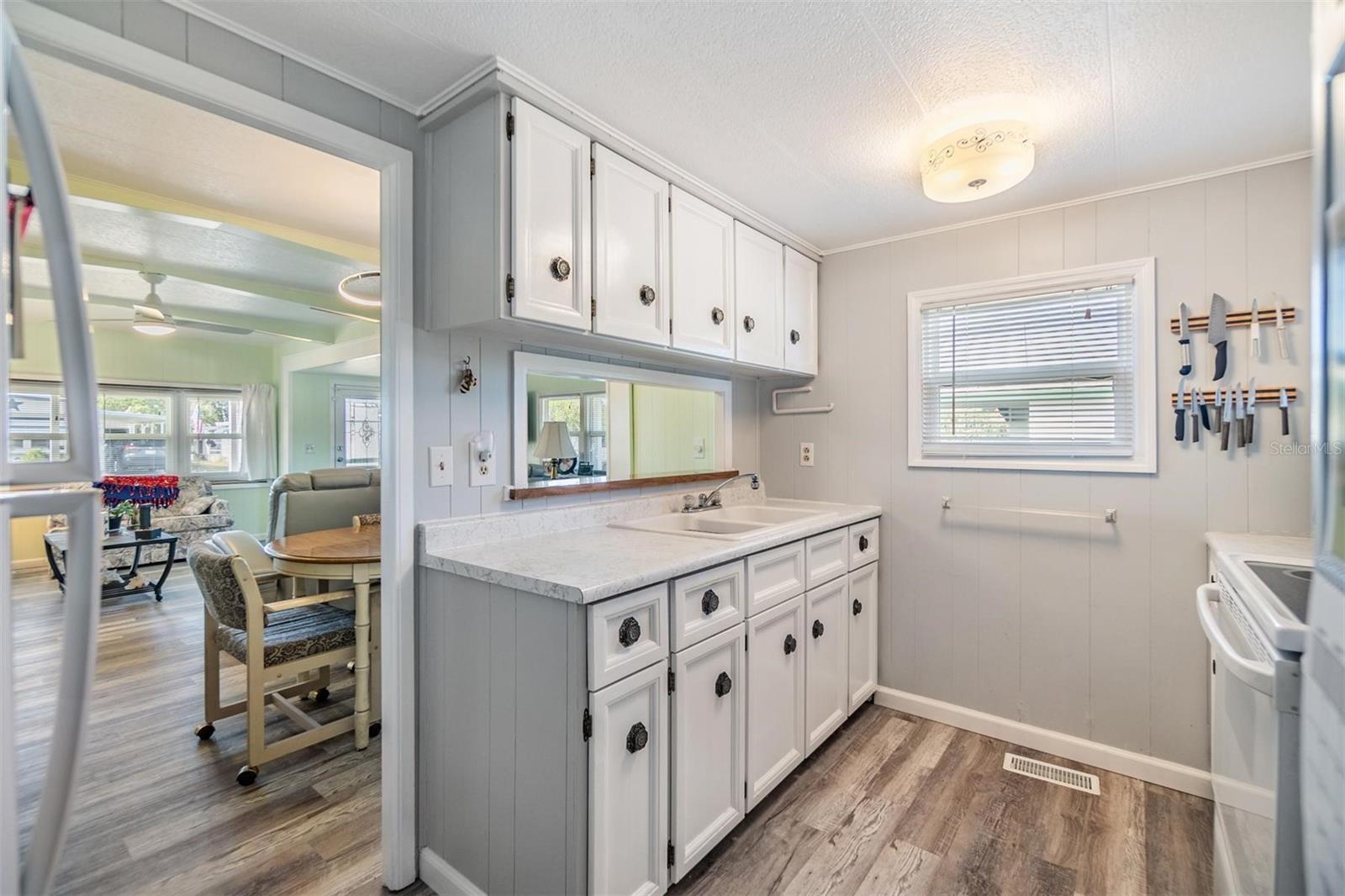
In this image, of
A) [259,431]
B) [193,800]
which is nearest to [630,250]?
[193,800]

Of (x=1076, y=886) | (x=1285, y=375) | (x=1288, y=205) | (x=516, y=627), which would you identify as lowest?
(x=1076, y=886)

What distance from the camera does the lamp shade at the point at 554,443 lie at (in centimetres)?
207

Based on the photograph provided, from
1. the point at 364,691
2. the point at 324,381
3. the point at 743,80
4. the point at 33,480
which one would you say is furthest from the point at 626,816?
the point at 324,381

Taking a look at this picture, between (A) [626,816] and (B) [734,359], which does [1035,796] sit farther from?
(B) [734,359]

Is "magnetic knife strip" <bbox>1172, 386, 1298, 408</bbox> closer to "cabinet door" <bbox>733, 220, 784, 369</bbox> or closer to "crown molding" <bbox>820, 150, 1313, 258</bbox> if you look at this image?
"crown molding" <bbox>820, 150, 1313, 258</bbox>

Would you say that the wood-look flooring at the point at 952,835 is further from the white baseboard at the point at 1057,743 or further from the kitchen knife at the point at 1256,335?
the kitchen knife at the point at 1256,335

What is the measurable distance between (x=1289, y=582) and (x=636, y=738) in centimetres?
155

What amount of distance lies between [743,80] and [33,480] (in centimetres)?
166

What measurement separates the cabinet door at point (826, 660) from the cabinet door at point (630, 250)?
1.17 meters

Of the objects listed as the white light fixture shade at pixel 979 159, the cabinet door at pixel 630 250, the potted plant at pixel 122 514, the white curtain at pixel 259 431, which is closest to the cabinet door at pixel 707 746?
the cabinet door at pixel 630 250

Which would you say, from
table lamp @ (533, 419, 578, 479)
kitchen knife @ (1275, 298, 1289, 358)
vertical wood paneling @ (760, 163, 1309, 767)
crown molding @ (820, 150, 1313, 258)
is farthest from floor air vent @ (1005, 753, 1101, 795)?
crown molding @ (820, 150, 1313, 258)

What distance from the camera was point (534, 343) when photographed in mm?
2023

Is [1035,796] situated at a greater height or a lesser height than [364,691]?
lesser

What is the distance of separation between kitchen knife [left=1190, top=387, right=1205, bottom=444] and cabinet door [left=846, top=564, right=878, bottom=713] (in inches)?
49.4
